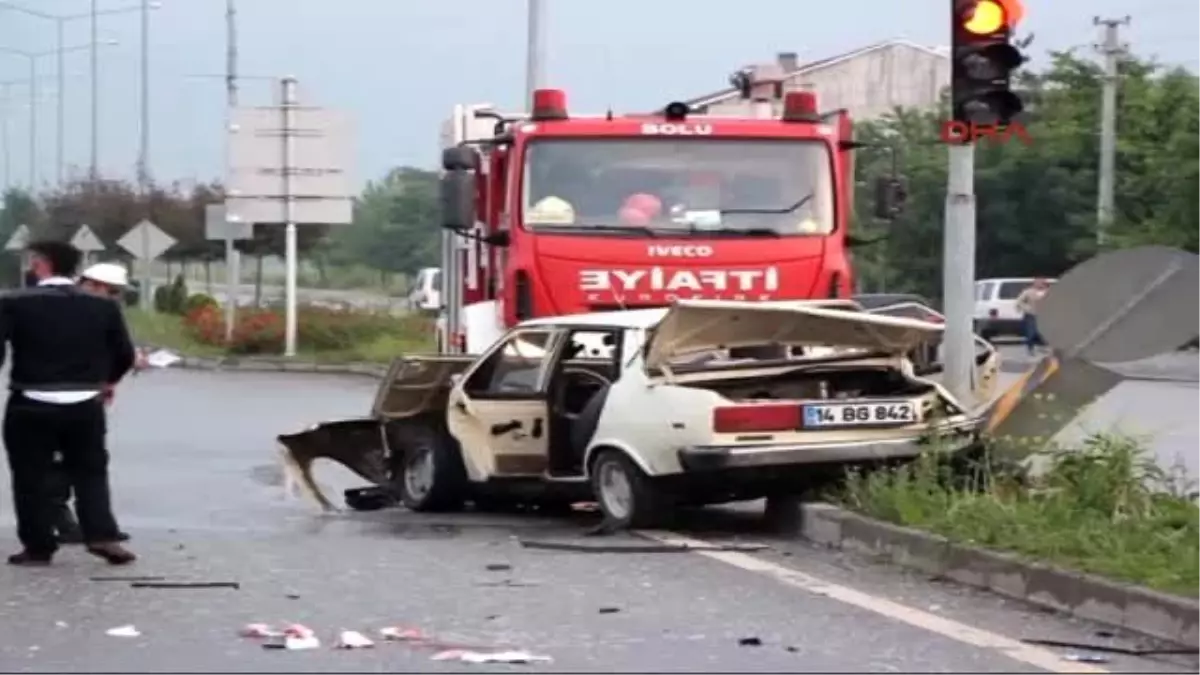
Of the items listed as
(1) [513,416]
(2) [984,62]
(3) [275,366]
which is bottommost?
(3) [275,366]

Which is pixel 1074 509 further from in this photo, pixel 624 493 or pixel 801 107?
pixel 801 107

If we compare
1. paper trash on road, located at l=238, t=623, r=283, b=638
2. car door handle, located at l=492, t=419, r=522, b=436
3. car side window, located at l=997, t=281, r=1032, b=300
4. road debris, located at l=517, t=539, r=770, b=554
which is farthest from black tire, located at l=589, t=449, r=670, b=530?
car side window, located at l=997, t=281, r=1032, b=300

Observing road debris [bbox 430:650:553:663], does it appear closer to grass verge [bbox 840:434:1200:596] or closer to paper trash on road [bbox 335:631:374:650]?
paper trash on road [bbox 335:631:374:650]

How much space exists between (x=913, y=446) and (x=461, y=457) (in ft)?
10.7

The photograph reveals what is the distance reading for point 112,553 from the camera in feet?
39.7

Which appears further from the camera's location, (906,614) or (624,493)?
(624,493)

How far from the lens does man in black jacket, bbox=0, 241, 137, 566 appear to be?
1191 cm

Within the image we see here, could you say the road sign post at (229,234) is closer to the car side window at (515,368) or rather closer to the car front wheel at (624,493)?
the car side window at (515,368)

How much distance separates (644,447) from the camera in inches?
531

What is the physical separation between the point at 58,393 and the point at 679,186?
22.0ft

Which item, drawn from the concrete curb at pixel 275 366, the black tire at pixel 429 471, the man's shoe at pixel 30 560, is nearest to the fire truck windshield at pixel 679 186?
the black tire at pixel 429 471

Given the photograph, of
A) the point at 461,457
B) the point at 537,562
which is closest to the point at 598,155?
the point at 461,457

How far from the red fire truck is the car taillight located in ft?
12.5

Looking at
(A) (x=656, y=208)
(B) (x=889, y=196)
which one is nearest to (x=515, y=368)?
(A) (x=656, y=208)
